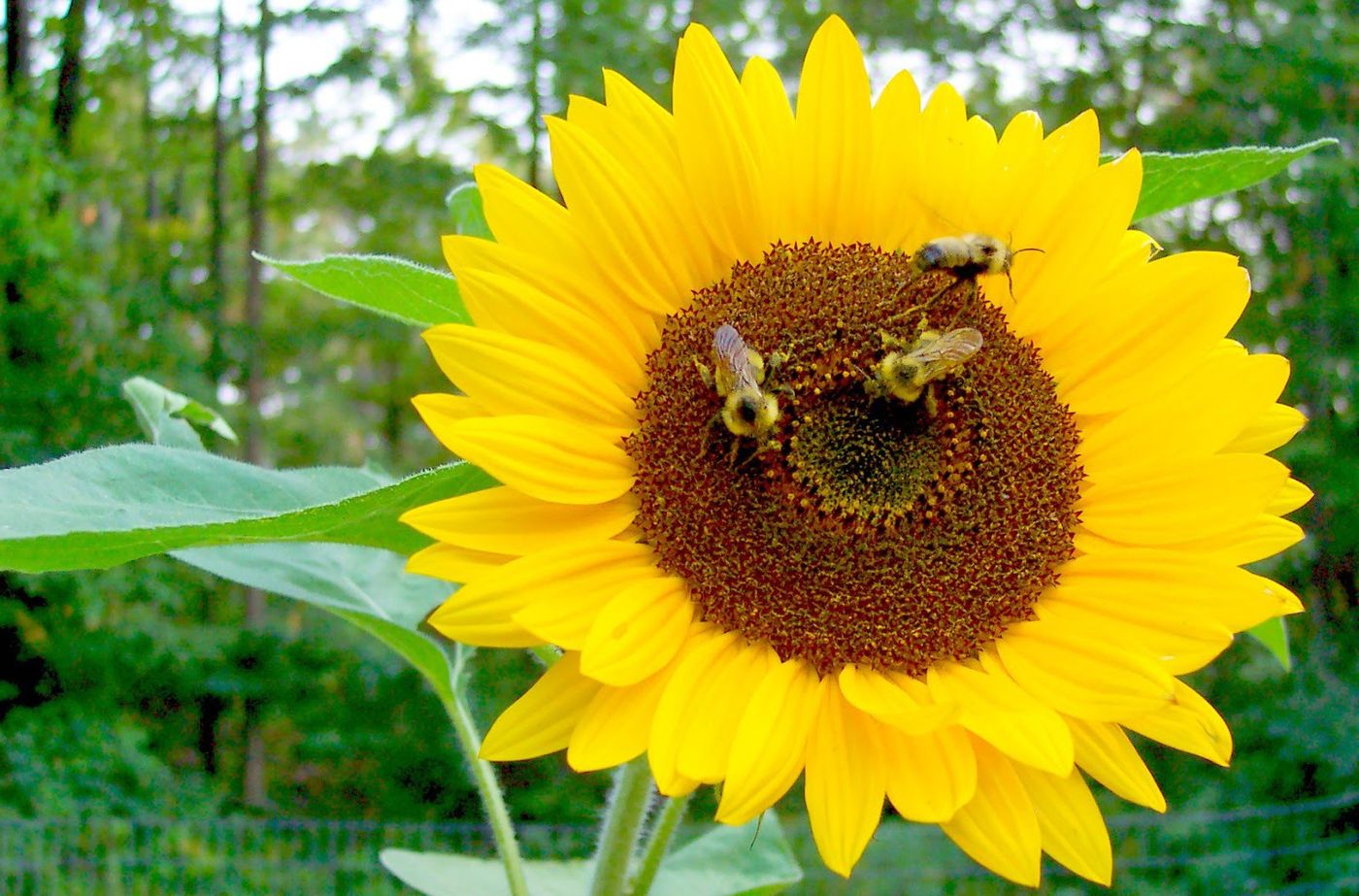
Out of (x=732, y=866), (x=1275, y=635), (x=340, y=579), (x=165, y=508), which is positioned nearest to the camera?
(x=165, y=508)

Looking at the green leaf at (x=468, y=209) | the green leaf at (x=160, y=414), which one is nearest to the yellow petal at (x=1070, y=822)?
the green leaf at (x=468, y=209)

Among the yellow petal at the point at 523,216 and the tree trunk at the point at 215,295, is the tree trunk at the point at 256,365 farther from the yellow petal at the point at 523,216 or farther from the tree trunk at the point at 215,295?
the yellow petal at the point at 523,216

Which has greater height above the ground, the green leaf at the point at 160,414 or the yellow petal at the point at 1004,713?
the green leaf at the point at 160,414

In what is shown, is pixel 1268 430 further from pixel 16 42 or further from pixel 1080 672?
pixel 16 42

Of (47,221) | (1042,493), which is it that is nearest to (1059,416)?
(1042,493)

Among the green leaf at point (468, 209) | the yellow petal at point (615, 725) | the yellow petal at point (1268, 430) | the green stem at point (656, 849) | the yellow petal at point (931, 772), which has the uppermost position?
the green leaf at point (468, 209)

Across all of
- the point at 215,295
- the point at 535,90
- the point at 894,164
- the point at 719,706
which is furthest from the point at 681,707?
the point at 215,295

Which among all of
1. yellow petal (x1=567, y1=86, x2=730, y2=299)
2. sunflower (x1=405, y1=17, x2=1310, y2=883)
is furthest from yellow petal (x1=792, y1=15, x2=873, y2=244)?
yellow petal (x1=567, y1=86, x2=730, y2=299)

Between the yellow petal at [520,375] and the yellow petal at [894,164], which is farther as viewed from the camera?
the yellow petal at [894,164]
